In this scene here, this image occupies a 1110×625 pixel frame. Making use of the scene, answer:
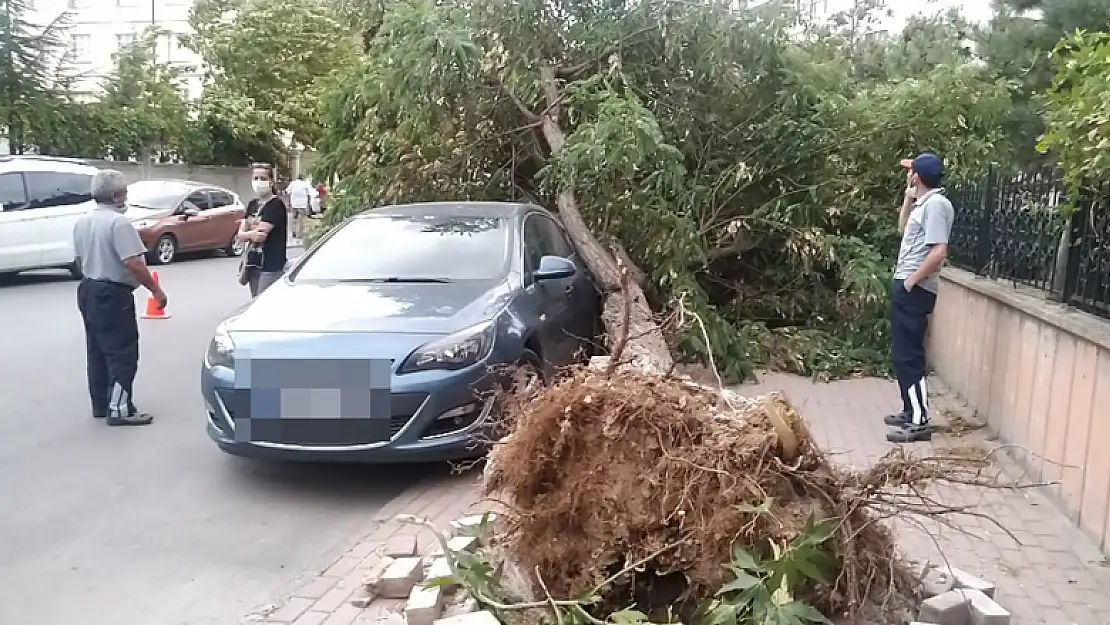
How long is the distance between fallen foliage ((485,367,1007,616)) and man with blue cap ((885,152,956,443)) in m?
3.02

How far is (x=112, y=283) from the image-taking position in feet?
22.6

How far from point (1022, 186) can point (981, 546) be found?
2934mm

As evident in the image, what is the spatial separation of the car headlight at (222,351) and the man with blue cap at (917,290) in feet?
13.8

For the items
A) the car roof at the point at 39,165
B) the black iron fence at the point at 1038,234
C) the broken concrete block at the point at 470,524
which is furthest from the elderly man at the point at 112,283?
the car roof at the point at 39,165

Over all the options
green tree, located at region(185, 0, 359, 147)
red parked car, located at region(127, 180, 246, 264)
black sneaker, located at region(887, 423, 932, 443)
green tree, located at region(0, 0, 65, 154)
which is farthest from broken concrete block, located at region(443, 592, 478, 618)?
green tree, located at region(185, 0, 359, 147)

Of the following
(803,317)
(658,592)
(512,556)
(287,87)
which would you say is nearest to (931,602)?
(658,592)

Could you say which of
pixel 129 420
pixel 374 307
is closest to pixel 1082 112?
pixel 374 307

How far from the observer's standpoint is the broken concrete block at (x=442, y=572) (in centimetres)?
394

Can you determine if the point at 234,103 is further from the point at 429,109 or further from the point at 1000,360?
the point at 1000,360

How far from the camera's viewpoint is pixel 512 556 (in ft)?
12.8

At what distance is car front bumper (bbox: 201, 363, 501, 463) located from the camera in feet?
17.6

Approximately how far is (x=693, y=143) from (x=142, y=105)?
2231 cm

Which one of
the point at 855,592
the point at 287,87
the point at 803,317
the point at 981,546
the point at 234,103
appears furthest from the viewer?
the point at 287,87

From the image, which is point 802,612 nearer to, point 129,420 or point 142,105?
point 129,420
